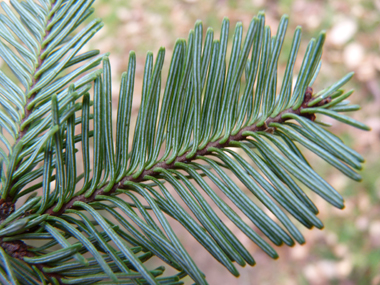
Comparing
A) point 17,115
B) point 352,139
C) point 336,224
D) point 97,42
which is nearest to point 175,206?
point 17,115

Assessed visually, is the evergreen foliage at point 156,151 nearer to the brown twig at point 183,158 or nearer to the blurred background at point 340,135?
the brown twig at point 183,158

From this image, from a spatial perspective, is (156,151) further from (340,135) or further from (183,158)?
(340,135)

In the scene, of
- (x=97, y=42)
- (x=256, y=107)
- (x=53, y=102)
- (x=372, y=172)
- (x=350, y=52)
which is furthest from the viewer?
(x=97, y=42)

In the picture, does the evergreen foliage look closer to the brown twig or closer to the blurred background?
the brown twig

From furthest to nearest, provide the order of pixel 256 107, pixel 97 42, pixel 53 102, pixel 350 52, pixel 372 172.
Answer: pixel 97 42, pixel 350 52, pixel 372 172, pixel 256 107, pixel 53 102

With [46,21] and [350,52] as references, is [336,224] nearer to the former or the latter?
[350,52]

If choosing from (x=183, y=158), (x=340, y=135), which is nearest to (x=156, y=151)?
(x=183, y=158)
